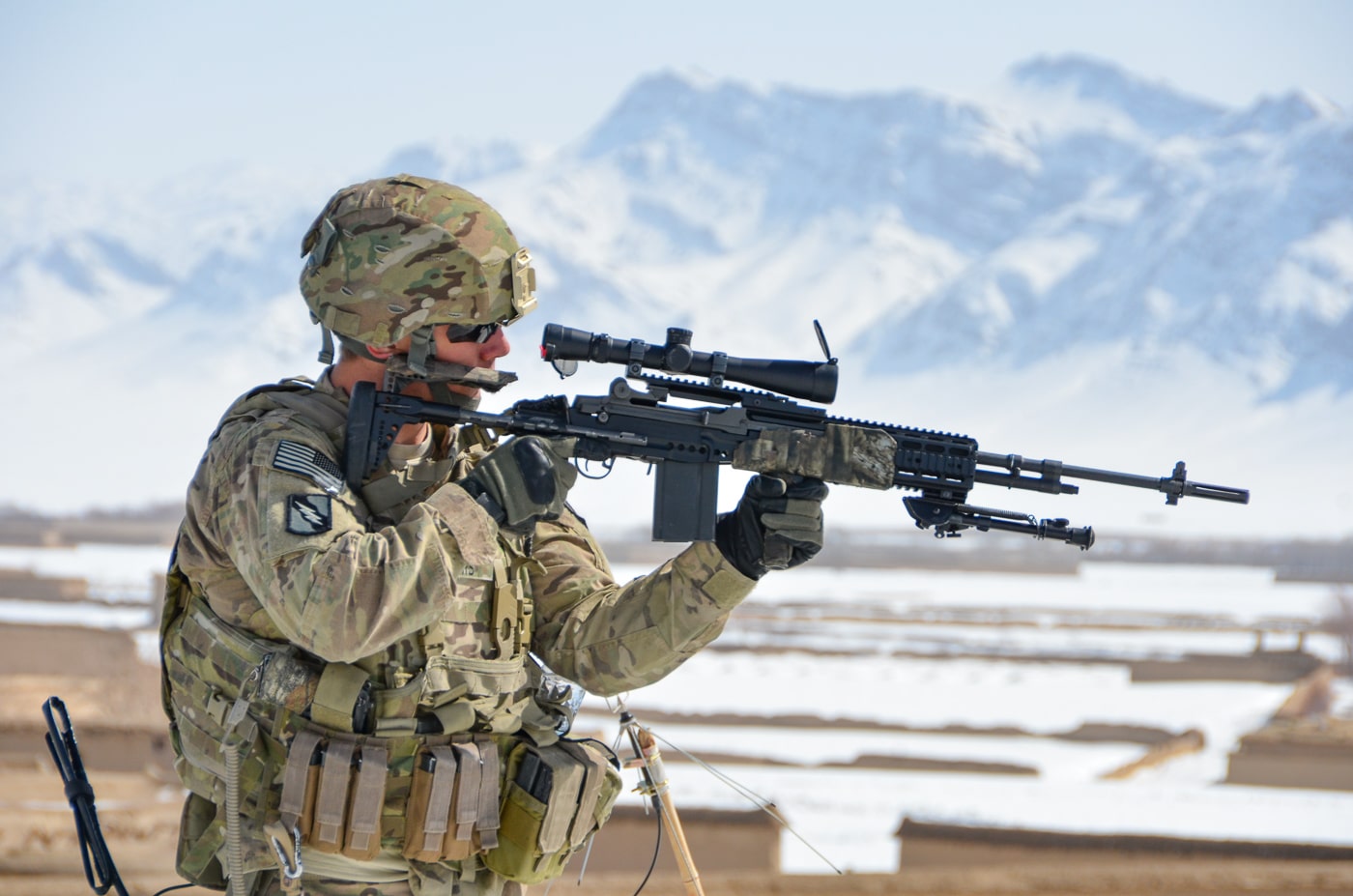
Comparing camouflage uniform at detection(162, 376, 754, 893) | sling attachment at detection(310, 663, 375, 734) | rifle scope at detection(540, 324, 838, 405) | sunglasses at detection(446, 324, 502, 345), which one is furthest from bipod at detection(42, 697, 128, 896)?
rifle scope at detection(540, 324, 838, 405)

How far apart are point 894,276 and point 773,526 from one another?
14906cm

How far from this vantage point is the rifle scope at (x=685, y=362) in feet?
11.2

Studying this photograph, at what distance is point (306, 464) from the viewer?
3.04 meters

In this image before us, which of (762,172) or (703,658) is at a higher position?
(762,172)

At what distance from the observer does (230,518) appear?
3.03 m

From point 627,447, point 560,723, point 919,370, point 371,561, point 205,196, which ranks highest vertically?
point 205,196

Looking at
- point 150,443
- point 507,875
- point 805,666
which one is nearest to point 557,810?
point 507,875

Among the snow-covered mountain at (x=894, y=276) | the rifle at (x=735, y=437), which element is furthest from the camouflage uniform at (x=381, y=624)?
the snow-covered mountain at (x=894, y=276)

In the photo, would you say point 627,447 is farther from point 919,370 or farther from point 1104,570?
point 919,370

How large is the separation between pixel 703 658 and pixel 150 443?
253 feet

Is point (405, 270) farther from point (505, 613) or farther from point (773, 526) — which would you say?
point (773, 526)

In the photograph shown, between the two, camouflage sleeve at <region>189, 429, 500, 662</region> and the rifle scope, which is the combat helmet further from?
camouflage sleeve at <region>189, 429, 500, 662</region>

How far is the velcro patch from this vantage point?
291cm

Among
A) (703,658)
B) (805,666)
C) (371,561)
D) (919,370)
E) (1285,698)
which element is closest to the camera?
(371,561)
